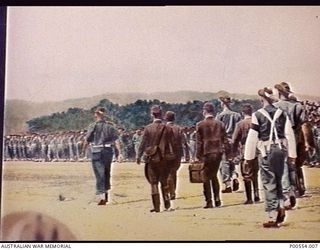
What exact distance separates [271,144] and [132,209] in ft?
1.35

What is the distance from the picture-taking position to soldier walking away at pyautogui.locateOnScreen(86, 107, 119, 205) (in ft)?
4.59

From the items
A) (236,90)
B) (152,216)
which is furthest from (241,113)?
(152,216)

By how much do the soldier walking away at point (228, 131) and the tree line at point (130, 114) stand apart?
0.05 feet

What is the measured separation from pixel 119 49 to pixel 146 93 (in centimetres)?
14

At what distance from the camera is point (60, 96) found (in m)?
1.42

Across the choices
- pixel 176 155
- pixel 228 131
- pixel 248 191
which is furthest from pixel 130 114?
pixel 248 191

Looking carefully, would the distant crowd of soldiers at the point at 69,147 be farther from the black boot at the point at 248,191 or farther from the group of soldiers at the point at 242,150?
the black boot at the point at 248,191

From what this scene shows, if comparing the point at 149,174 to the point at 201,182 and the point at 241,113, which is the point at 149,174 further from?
the point at 241,113

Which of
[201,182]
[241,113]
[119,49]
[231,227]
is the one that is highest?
[119,49]

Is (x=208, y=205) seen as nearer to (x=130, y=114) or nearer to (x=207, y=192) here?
(x=207, y=192)

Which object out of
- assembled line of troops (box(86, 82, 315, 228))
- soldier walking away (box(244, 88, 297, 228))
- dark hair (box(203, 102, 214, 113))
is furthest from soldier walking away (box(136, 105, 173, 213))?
soldier walking away (box(244, 88, 297, 228))

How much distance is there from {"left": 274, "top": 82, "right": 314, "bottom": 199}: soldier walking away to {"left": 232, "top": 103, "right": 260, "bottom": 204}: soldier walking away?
8cm

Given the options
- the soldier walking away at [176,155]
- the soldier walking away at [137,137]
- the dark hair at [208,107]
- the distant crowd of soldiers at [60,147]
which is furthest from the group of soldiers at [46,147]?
the dark hair at [208,107]

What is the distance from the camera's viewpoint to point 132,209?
1390 millimetres
